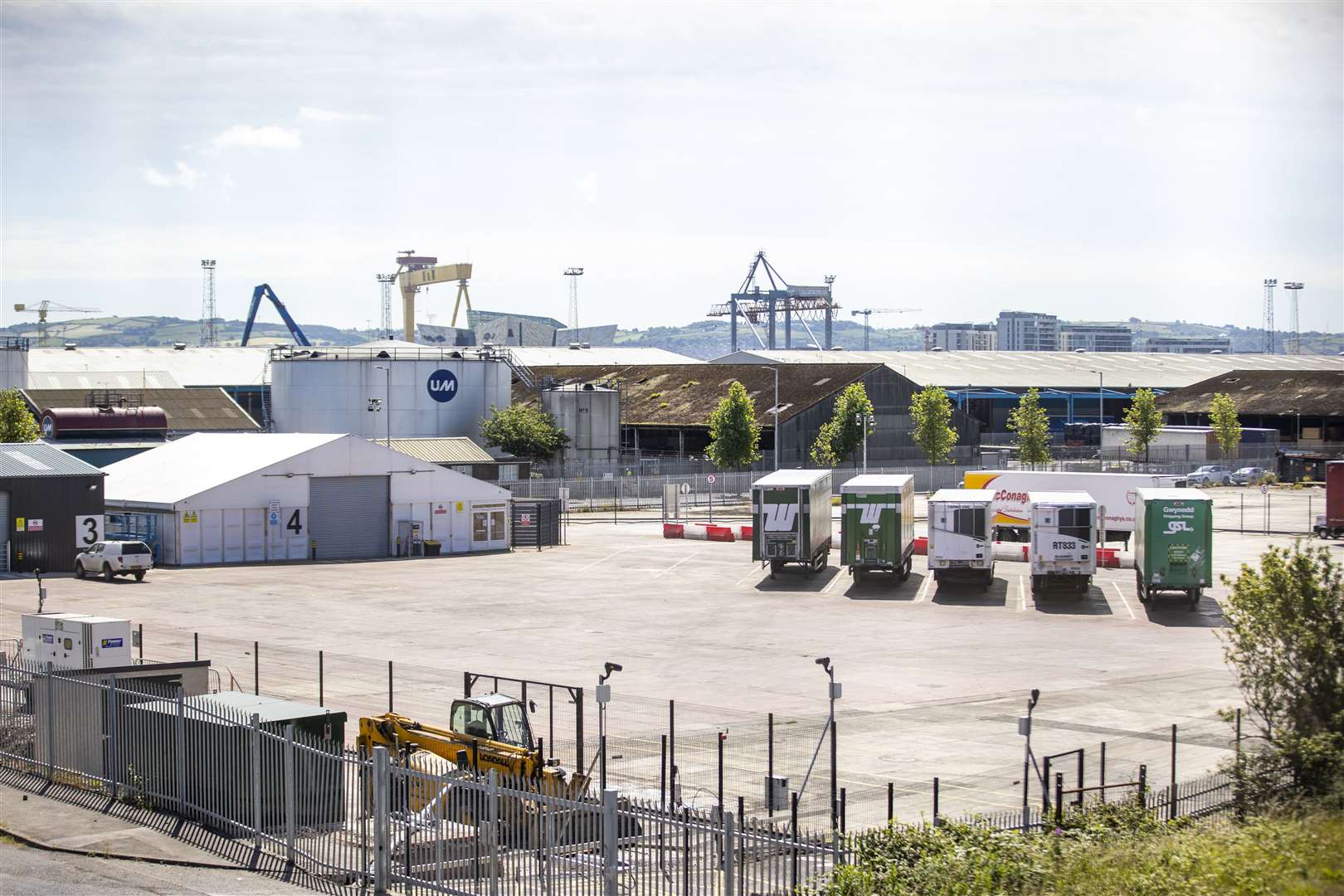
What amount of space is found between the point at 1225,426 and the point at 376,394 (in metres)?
65.0

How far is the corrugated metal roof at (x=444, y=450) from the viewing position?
8131cm

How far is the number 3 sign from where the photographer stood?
54562mm

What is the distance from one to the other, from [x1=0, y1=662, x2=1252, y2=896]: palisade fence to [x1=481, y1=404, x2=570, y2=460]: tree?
72849 millimetres

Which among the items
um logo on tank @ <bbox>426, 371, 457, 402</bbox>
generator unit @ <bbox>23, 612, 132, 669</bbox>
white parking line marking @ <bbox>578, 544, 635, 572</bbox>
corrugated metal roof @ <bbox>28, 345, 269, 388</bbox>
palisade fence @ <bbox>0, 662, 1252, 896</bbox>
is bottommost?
white parking line marking @ <bbox>578, 544, 635, 572</bbox>

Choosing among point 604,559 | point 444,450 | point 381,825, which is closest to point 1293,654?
point 381,825

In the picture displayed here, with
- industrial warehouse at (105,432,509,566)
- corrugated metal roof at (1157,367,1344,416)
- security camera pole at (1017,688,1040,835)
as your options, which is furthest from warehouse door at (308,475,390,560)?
corrugated metal roof at (1157,367,1344,416)

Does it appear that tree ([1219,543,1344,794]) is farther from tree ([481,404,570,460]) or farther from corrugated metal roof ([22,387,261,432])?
corrugated metal roof ([22,387,261,432])

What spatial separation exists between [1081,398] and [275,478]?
120 m

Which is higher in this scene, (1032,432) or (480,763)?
(1032,432)

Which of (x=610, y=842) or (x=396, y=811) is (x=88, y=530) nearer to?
(x=396, y=811)

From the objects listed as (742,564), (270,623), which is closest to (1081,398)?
(742,564)

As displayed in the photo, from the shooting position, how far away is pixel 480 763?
67.5 ft

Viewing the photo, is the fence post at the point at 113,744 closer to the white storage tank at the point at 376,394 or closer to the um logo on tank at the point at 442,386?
the white storage tank at the point at 376,394

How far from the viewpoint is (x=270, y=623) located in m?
41.3
